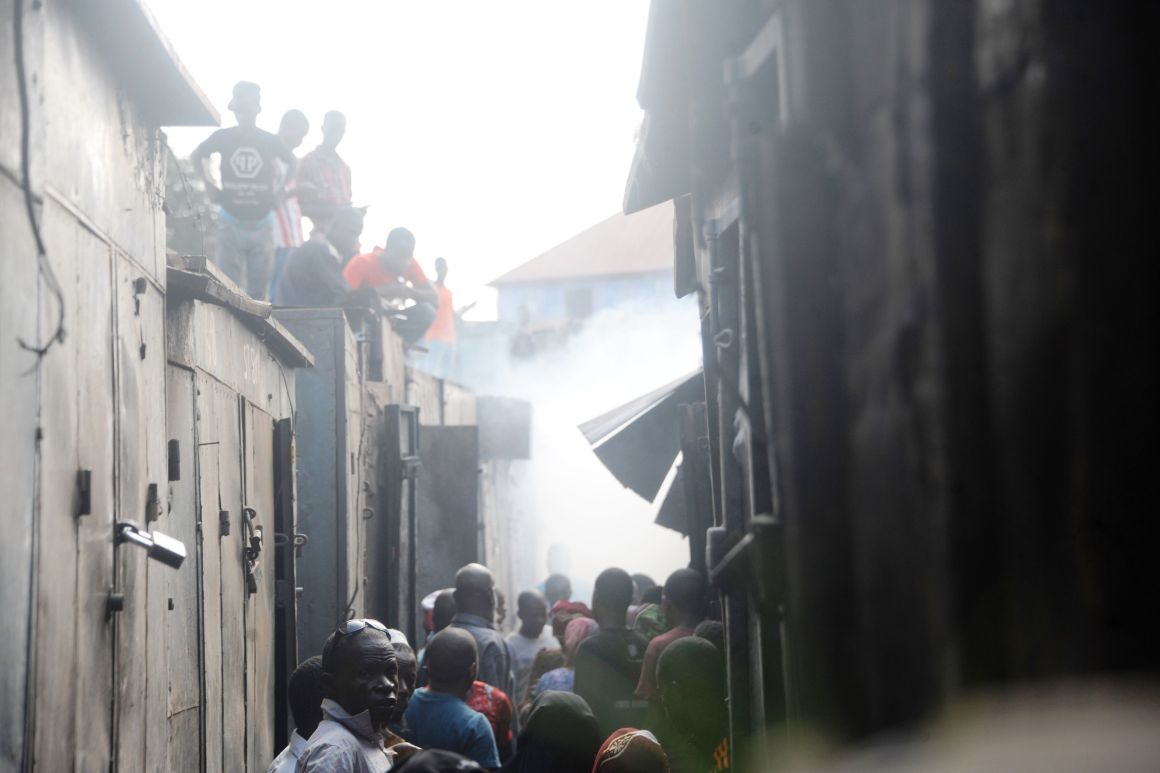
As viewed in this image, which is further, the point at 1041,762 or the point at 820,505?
the point at 820,505

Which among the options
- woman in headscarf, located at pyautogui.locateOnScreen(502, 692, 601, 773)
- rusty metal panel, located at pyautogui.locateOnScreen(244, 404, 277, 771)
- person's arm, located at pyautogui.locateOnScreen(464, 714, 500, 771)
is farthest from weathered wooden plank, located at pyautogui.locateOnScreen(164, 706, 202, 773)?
woman in headscarf, located at pyautogui.locateOnScreen(502, 692, 601, 773)

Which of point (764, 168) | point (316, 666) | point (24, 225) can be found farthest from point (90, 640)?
point (764, 168)

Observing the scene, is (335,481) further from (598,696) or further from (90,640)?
(90,640)

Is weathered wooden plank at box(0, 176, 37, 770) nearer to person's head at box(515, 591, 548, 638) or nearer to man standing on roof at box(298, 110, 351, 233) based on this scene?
person's head at box(515, 591, 548, 638)

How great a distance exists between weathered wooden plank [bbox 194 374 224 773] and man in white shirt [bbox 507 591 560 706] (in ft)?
7.98

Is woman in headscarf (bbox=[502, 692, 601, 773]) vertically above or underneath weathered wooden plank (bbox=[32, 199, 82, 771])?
underneath

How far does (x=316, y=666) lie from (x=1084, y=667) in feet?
13.9

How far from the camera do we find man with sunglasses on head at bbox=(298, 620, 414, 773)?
4.65 meters

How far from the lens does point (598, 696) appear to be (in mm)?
7477

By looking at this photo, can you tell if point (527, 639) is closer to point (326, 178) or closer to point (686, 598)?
point (686, 598)

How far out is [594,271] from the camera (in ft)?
177

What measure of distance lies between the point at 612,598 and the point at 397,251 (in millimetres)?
7633

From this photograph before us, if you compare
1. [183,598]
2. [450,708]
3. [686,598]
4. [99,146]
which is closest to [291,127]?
[183,598]

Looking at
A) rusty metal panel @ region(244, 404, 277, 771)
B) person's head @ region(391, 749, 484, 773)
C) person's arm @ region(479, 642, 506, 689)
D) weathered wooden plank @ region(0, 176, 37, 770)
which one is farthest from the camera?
rusty metal panel @ region(244, 404, 277, 771)
